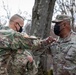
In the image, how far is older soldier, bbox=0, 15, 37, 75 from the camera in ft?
20.9

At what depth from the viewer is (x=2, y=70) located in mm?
6699

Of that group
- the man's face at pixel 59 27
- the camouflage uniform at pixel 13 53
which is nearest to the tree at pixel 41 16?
the camouflage uniform at pixel 13 53

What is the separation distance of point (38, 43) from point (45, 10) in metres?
2.61

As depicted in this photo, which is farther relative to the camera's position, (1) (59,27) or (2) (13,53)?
(2) (13,53)

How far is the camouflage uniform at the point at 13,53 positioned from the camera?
6.35 m

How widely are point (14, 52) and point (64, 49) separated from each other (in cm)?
Result: 112

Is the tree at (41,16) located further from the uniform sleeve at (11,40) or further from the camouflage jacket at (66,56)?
the camouflage jacket at (66,56)

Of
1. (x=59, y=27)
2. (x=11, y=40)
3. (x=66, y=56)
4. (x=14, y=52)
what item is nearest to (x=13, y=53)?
(x=14, y=52)

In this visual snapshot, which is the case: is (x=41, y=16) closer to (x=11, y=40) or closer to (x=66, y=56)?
(x=11, y=40)

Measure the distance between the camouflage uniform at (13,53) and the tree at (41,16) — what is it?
1.95m

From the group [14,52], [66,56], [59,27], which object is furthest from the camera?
[14,52]

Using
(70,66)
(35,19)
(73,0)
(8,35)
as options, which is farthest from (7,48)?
(73,0)

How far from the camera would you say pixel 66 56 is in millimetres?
6027

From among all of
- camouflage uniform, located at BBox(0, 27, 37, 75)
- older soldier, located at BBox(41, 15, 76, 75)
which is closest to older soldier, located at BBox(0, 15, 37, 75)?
camouflage uniform, located at BBox(0, 27, 37, 75)
